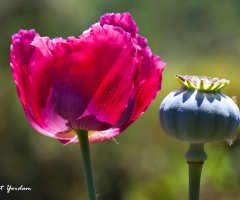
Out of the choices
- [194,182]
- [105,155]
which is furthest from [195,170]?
[105,155]

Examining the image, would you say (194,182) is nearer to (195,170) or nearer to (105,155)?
(195,170)

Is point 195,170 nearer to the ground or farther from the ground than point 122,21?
nearer to the ground

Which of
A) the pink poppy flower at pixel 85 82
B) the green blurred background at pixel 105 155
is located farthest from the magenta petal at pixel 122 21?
the green blurred background at pixel 105 155

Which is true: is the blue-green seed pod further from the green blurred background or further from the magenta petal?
the green blurred background

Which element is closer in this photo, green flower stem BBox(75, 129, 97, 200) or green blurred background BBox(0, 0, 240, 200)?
green flower stem BBox(75, 129, 97, 200)

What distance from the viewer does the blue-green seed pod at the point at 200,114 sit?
1.14 ft

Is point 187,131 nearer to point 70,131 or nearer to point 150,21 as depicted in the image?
point 70,131

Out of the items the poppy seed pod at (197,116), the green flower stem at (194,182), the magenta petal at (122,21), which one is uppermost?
the magenta petal at (122,21)

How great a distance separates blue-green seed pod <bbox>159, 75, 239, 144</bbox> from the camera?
1.14 feet

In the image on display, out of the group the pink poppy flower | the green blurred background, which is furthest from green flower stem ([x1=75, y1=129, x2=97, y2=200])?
the green blurred background

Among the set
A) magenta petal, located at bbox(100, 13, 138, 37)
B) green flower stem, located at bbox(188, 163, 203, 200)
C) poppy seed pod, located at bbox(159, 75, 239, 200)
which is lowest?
green flower stem, located at bbox(188, 163, 203, 200)

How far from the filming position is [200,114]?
0.35 m

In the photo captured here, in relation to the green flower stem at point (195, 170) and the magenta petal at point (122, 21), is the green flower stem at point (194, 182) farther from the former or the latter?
the magenta petal at point (122, 21)

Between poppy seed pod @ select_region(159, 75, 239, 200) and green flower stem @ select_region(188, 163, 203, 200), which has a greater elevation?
poppy seed pod @ select_region(159, 75, 239, 200)
